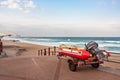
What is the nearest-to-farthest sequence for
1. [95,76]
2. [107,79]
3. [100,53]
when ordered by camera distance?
[107,79] → [95,76] → [100,53]

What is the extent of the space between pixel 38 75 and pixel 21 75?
0.87 meters

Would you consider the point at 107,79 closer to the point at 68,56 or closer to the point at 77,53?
the point at 77,53

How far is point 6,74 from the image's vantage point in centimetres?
1127

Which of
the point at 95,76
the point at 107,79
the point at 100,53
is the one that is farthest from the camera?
the point at 100,53

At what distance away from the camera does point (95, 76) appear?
10828mm

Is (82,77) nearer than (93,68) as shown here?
Yes

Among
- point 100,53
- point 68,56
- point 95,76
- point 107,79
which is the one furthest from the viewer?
point 68,56

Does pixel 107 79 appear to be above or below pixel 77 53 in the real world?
below

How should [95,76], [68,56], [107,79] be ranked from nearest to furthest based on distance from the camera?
1. [107,79]
2. [95,76]
3. [68,56]

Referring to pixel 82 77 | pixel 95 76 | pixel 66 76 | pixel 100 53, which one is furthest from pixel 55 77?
pixel 100 53

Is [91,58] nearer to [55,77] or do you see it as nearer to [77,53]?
[77,53]

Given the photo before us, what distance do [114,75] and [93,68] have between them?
7.00 feet

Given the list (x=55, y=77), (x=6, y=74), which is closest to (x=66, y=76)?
(x=55, y=77)

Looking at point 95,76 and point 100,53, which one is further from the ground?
point 100,53
